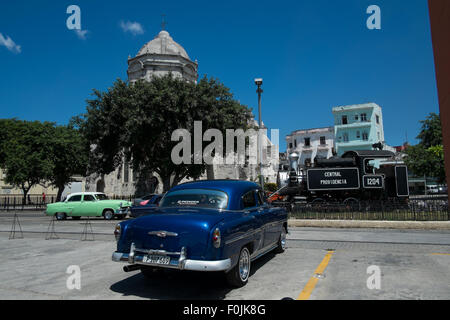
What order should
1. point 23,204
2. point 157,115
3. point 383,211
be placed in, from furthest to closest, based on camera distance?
point 23,204
point 157,115
point 383,211

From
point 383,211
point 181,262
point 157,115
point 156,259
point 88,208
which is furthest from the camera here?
point 157,115

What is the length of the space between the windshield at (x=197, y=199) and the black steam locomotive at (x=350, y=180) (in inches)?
505

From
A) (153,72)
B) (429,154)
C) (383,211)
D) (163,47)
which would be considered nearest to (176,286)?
(383,211)

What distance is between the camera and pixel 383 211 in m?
13.3

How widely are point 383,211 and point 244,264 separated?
33.9 feet

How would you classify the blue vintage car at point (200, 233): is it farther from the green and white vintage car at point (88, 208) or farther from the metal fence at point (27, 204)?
the metal fence at point (27, 204)

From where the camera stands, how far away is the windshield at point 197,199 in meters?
5.42

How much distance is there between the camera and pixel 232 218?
5.02 m

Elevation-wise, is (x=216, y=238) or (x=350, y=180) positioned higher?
(x=350, y=180)

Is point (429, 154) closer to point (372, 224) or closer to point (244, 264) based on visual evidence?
point (372, 224)

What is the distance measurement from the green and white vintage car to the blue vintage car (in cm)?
1447

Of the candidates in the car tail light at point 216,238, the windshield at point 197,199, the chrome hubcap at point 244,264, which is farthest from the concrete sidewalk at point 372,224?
the car tail light at point 216,238
